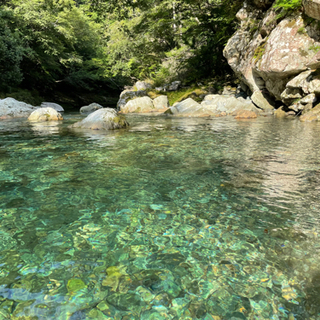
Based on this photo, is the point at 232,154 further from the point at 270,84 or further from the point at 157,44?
the point at 157,44

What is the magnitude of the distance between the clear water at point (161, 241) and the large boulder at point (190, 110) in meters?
11.9

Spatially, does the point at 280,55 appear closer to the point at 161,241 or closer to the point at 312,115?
the point at 312,115

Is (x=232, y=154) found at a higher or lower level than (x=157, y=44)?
lower

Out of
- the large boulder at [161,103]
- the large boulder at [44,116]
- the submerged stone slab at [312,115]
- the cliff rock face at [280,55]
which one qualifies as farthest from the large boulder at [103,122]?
the large boulder at [161,103]

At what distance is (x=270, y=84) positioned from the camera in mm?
15234

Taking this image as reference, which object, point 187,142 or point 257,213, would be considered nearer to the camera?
point 257,213

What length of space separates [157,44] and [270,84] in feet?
52.4

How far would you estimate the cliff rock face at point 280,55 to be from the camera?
40.9ft

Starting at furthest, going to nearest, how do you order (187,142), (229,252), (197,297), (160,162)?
1. (187,142)
2. (160,162)
3. (229,252)
4. (197,297)

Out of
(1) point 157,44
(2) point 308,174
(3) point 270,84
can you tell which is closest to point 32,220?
(2) point 308,174

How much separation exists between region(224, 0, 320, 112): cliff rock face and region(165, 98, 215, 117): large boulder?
3.32m

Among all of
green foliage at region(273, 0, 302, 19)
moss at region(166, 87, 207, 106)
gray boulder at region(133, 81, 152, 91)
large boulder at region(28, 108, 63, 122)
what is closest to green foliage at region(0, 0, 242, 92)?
gray boulder at region(133, 81, 152, 91)

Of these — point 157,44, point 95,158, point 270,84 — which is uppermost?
point 157,44

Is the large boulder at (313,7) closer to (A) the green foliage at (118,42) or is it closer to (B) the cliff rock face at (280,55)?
(B) the cliff rock face at (280,55)
